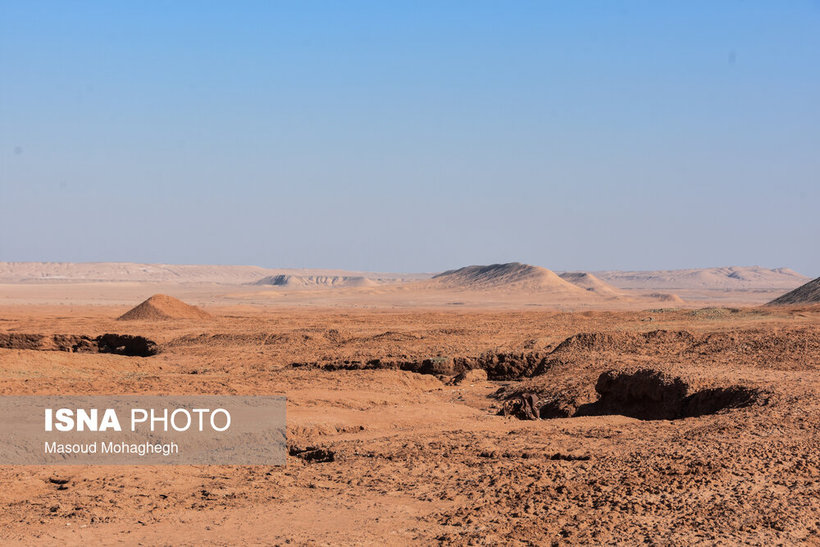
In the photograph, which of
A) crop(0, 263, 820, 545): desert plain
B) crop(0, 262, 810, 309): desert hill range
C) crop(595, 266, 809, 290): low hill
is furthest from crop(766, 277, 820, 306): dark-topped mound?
crop(595, 266, 809, 290): low hill

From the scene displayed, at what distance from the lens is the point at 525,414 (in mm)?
12906

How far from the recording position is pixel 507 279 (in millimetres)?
105062

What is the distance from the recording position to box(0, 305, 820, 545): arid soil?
6.43 m

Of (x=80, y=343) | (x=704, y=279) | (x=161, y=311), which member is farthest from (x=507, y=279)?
(x=704, y=279)

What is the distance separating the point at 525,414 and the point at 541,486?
221 inches

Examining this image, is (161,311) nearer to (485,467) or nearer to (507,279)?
(485,467)

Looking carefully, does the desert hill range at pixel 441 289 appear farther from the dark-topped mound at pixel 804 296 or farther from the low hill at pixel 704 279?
the dark-topped mound at pixel 804 296

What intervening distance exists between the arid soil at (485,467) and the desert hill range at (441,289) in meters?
55.1

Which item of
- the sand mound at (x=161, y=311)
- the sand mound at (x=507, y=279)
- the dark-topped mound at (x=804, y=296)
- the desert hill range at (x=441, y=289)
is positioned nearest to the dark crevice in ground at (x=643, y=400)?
the sand mound at (x=161, y=311)

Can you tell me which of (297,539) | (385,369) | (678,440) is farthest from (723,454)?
(385,369)

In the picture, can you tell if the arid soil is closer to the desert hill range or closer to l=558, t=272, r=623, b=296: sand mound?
the desert hill range

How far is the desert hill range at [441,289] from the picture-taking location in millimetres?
80812

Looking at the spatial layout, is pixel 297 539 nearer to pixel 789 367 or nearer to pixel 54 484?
pixel 54 484

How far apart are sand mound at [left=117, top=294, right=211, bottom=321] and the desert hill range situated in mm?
36160
